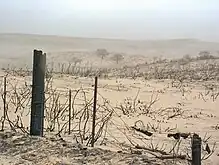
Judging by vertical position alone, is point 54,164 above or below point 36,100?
below

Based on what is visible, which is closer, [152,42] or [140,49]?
[140,49]

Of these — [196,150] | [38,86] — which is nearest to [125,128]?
[38,86]

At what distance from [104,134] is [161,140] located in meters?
0.70

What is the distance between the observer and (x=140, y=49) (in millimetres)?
53188

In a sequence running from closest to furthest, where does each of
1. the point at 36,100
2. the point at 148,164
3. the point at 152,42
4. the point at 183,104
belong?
the point at 148,164
the point at 36,100
the point at 183,104
the point at 152,42

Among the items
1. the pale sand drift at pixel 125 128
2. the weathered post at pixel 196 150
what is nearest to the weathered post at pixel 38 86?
the pale sand drift at pixel 125 128

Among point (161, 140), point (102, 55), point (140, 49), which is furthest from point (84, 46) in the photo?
point (161, 140)

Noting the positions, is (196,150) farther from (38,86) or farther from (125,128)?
(125,128)

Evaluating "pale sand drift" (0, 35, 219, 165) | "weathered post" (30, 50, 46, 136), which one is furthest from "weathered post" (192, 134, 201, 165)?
"weathered post" (30, 50, 46, 136)

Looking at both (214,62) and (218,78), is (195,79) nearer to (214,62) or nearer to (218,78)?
(218,78)

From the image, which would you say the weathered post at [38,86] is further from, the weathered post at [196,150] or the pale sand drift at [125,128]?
the weathered post at [196,150]

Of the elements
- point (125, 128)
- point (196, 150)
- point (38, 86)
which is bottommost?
point (125, 128)

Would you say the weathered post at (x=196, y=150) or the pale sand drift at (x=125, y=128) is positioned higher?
the weathered post at (x=196, y=150)

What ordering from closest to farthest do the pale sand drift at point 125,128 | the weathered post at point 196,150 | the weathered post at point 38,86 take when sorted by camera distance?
1. the weathered post at point 196,150
2. the pale sand drift at point 125,128
3. the weathered post at point 38,86
